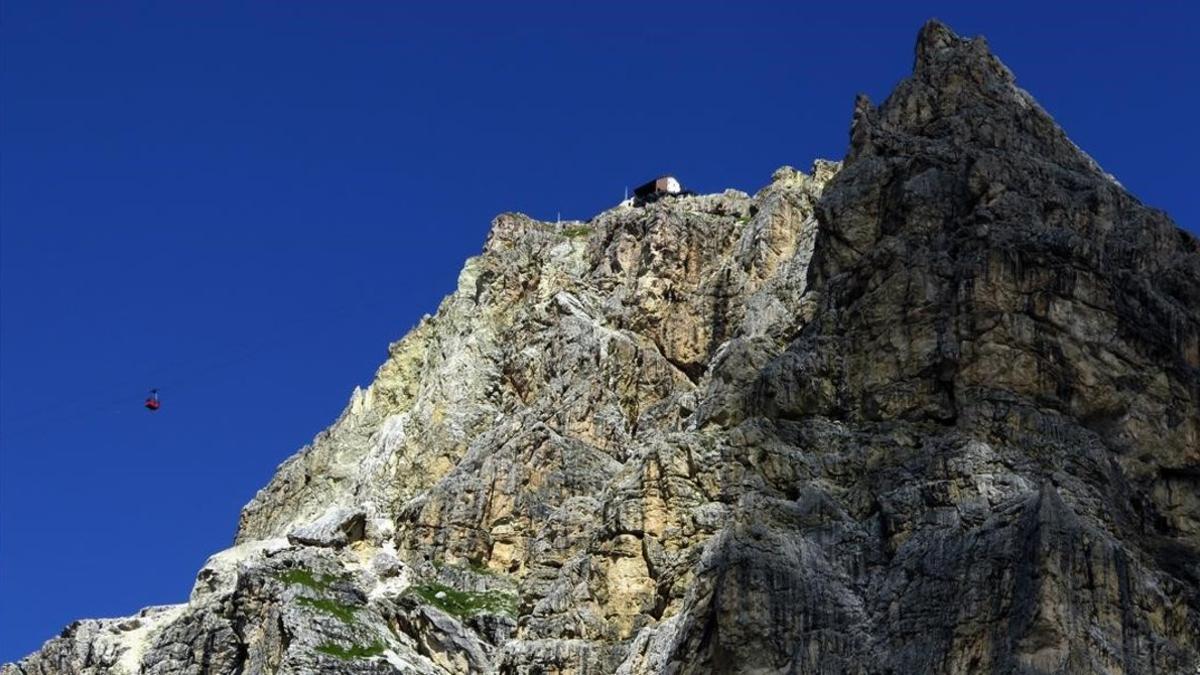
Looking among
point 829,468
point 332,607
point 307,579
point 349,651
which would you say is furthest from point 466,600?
point 829,468

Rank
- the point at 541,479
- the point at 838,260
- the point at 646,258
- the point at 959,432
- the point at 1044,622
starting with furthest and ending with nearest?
the point at 646,258, the point at 541,479, the point at 838,260, the point at 959,432, the point at 1044,622

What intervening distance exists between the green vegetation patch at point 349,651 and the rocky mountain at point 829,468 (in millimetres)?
297

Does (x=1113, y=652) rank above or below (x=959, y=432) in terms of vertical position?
below

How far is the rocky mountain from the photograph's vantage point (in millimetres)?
104188

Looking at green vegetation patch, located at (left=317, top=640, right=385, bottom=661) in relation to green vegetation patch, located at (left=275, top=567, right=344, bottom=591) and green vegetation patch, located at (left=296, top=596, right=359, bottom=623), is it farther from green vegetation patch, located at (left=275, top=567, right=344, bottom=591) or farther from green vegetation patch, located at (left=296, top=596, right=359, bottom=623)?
green vegetation patch, located at (left=275, top=567, right=344, bottom=591)

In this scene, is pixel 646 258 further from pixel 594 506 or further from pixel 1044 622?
pixel 1044 622

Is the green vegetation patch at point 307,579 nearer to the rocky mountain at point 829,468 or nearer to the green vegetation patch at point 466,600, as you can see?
the rocky mountain at point 829,468

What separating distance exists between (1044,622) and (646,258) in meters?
95.3

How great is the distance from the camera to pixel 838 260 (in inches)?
5541

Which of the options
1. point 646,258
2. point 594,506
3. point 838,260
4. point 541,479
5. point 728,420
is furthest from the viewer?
point 646,258

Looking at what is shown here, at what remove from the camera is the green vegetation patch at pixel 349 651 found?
14475 centimetres

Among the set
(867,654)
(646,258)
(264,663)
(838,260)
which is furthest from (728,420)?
(646,258)

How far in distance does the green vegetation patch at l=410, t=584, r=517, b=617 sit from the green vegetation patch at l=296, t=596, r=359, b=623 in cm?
610

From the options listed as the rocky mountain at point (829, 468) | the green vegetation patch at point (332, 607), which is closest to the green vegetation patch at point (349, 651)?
the rocky mountain at point (829, 468)
